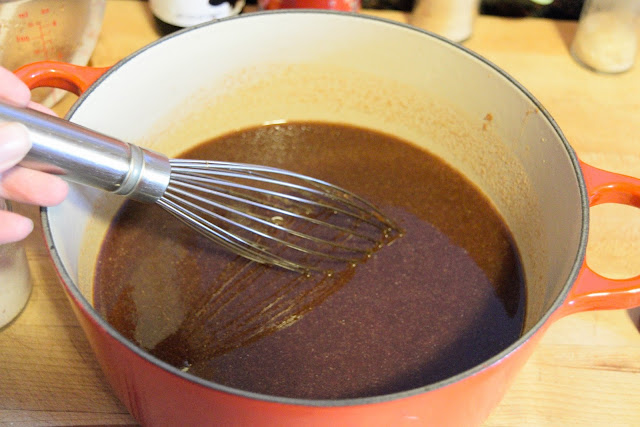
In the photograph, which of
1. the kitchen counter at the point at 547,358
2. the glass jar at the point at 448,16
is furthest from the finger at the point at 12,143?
the glass jar at the point at 448,16

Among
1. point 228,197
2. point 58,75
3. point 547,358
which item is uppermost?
point 58,75

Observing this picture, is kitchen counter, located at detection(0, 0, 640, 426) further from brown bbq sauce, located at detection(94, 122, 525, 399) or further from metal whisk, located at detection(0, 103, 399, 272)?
metal whisk, located at detection(0, 103, 399, 272)

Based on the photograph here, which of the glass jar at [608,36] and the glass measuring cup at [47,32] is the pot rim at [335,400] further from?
the glass jar at [608,36]

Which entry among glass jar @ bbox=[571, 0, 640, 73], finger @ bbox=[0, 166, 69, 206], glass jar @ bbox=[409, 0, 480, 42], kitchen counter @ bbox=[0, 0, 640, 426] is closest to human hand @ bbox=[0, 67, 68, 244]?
finger @ bbox=[0, 166, 69, 206]

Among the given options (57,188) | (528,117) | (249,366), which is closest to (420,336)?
(249,366)

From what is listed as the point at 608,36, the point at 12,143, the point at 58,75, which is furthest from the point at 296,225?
the point at 608,36

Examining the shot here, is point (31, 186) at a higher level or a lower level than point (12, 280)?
higher

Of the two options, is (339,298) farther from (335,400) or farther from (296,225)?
(335,400)
